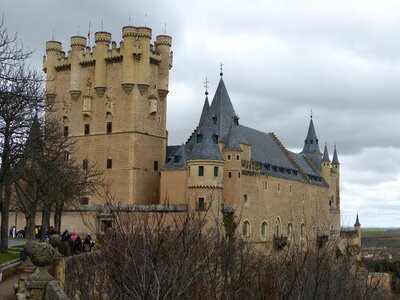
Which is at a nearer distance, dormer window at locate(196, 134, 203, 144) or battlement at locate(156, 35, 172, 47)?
dormer window at locate(196, 134, 203, 144)

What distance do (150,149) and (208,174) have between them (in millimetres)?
8801

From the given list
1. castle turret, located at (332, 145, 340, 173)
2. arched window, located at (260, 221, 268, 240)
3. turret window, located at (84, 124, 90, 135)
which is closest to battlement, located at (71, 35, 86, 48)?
turret window, located at (84, 124, 90, 135)

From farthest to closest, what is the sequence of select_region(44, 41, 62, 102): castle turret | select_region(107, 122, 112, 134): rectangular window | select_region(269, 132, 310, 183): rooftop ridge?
select_region(269, 132, 310, 183): rooftop ridge → select_region(44, 41, 62, 102): castle turret → select_region(107, 122, 112, 134): rectangular window

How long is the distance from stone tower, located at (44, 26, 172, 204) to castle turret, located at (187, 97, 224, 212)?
677cm

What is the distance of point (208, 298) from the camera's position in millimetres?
A: 10391

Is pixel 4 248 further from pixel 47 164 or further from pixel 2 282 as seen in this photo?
pixel 2 282

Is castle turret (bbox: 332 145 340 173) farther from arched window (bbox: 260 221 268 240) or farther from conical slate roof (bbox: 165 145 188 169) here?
conical slate roof (bbox: 165 145 188 169)

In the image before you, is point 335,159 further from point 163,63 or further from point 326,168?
point 163,63

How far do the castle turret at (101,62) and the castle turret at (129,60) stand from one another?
2.65m

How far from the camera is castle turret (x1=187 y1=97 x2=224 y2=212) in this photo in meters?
51.5

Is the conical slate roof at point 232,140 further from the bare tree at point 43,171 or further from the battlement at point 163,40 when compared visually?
the bare tree at point 43,171

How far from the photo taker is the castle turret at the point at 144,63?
187ft

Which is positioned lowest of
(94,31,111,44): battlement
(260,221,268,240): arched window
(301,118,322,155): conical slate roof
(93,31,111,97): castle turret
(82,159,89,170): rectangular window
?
(260,221,268,240): arched window

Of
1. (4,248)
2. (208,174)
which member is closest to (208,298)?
(4,248)
